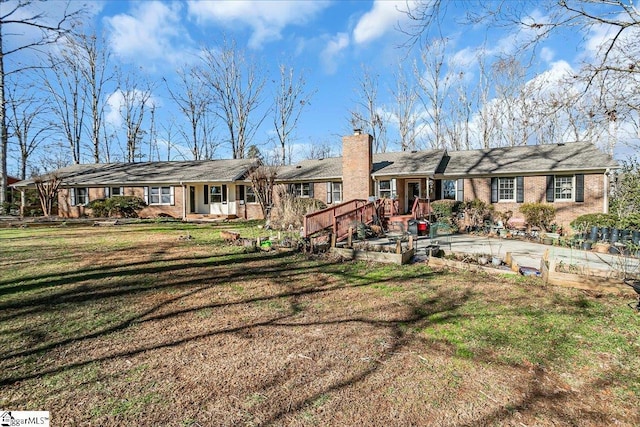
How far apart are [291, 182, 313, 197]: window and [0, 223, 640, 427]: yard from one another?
45.3 feet

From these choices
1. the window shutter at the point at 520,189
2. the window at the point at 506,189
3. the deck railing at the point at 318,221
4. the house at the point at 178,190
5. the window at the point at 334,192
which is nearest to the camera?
the deck railing at the point at 318,221

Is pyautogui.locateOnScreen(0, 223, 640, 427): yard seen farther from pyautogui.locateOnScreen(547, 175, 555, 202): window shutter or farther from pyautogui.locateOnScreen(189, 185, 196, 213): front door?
pyautogui.locateOnScreen(189, 185, 196, 213): front door

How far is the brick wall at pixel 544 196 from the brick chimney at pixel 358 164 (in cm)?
494

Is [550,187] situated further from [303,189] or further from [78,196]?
[78,196]

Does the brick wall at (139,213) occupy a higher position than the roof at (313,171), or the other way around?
the roof at (313,171)

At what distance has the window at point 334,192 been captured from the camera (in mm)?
19469

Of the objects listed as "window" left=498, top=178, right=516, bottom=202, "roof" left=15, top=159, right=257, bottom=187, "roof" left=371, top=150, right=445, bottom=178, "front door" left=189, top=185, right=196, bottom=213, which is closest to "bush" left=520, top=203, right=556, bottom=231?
"window" left=498, top=178, right=516, bottom=202

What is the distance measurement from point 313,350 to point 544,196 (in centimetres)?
1545

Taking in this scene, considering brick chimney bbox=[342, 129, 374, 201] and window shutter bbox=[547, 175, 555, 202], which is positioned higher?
brick chimney bbox=[342, 129, 374, 201]

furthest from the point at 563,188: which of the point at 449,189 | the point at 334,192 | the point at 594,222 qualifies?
the point at 334,192

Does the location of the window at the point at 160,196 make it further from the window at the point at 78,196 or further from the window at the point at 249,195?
the window at the point at 249,195

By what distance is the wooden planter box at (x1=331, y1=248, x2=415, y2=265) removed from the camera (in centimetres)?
750

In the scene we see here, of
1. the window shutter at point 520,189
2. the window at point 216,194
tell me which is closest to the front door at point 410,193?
the window shutter at point 520,189

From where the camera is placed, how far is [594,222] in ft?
39.5
